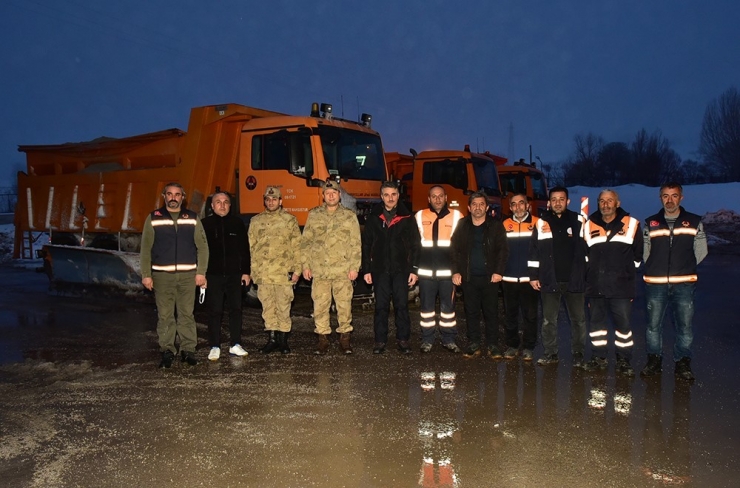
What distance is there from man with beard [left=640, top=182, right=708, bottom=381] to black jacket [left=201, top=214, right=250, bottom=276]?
4306mm

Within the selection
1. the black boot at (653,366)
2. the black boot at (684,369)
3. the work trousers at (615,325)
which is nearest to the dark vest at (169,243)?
the work trousers at (615,325)

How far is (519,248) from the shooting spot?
21.4 ft

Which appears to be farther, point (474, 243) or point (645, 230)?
point (474, 243)

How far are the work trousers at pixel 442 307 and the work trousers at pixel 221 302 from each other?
6.91 feet

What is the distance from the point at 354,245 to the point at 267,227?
1016mm

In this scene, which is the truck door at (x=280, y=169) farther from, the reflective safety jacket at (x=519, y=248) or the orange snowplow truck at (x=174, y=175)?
the reflective safety jacket at (x=519, y=248)

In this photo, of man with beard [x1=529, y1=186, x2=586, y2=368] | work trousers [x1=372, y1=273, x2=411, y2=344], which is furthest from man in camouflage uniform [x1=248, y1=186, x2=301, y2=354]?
man with beard [x1=529, y1=186, x2=586, y2=368]

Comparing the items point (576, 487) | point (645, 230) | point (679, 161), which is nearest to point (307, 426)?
point (576, 487)

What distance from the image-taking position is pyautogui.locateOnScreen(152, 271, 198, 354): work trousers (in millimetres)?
6301

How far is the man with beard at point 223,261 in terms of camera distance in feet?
22.0

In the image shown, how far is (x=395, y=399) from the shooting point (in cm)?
509

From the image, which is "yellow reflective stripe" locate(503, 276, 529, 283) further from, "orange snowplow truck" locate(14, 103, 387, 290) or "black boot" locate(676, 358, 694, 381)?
"orange snowplow truck" locate(14, 103, 387, 290)

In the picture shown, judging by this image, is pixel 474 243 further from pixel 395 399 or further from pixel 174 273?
pixel 174 273

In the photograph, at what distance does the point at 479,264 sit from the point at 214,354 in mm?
3067
